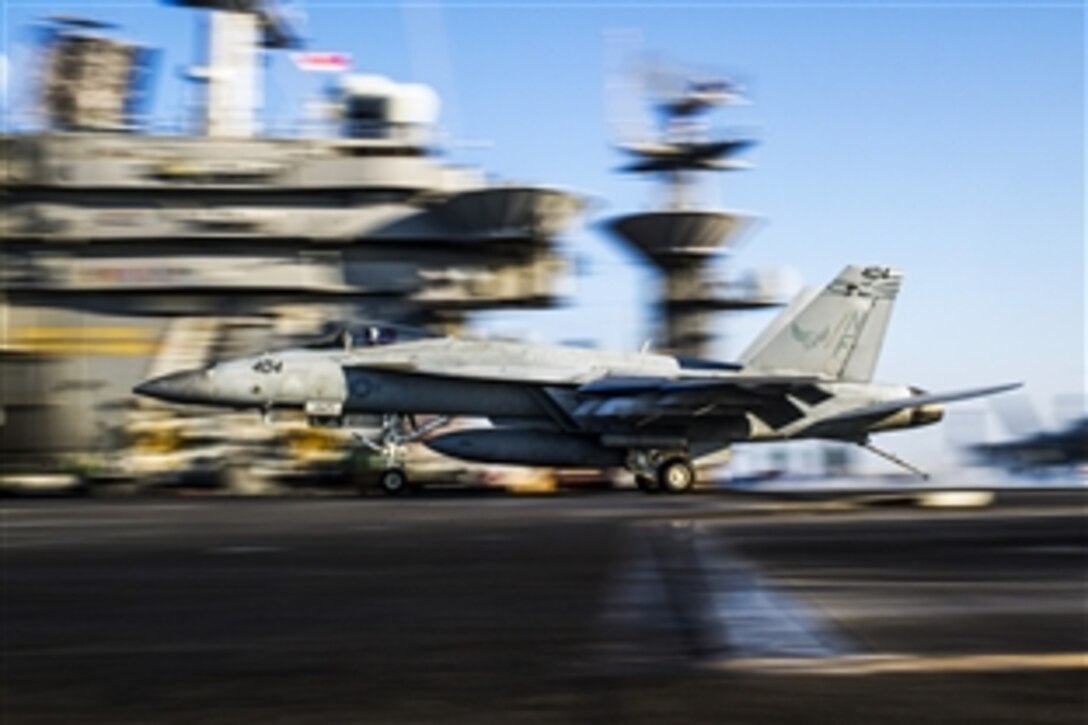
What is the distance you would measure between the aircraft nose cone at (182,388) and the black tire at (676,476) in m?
8.21

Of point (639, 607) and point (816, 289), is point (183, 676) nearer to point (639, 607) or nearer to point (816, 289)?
point (639, 607)

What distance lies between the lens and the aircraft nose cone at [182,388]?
25.5m

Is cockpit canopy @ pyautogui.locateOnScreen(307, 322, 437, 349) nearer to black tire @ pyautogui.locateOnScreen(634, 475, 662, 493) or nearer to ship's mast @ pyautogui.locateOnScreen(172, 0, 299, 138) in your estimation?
black tire @ pyautogui.locateOnScreen(634, 475, 662, 493)

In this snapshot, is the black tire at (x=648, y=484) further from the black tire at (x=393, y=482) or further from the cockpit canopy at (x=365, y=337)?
the cockpit canopy at (x=365, y=337)

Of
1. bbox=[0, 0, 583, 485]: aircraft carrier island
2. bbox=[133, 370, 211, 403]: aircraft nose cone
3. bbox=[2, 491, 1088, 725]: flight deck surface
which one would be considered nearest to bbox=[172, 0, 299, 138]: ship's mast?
bbox=[0, 0, 583, 485]: aircraft carrier island

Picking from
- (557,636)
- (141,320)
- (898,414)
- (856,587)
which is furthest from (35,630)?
(141,320)

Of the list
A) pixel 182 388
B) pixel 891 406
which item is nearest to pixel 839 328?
pixel 891 406

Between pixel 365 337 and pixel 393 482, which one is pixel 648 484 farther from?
pixel 365 337

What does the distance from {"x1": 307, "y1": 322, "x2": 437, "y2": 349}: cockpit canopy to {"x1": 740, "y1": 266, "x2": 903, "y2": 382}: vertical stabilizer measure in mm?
6987

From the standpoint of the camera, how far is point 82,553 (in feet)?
38.7

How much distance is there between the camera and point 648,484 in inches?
1052

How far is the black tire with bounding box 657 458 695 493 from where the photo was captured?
26.3m

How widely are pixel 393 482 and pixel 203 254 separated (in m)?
11.2

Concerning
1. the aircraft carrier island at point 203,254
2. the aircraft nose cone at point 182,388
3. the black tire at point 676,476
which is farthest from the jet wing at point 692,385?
the aircraft carrier island at point 203,254
